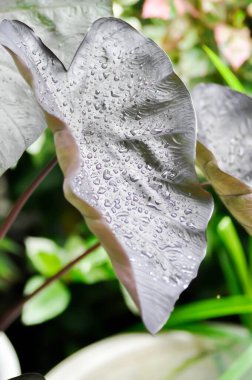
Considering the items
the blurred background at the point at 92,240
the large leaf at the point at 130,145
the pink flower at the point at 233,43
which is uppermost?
the large leaf at the point at 130,145

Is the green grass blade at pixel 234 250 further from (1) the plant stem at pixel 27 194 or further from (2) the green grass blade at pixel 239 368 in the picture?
(1) the plant stem at pixel 27 194

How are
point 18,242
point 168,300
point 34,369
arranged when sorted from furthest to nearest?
point 18,242 → point 34,369 → point 168,300

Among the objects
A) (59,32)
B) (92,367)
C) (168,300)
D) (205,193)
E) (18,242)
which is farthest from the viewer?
(18,242)

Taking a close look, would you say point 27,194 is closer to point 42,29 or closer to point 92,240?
point 42,29

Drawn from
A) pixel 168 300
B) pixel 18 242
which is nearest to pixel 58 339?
pixel 18 242

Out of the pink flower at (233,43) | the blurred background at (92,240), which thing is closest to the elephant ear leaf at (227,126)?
the blurred background at (92,240)

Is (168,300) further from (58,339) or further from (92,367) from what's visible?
(58,339)

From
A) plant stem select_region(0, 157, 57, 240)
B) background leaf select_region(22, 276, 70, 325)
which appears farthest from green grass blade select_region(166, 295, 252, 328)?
plant stem select_region(0, 157, 57, 240)
